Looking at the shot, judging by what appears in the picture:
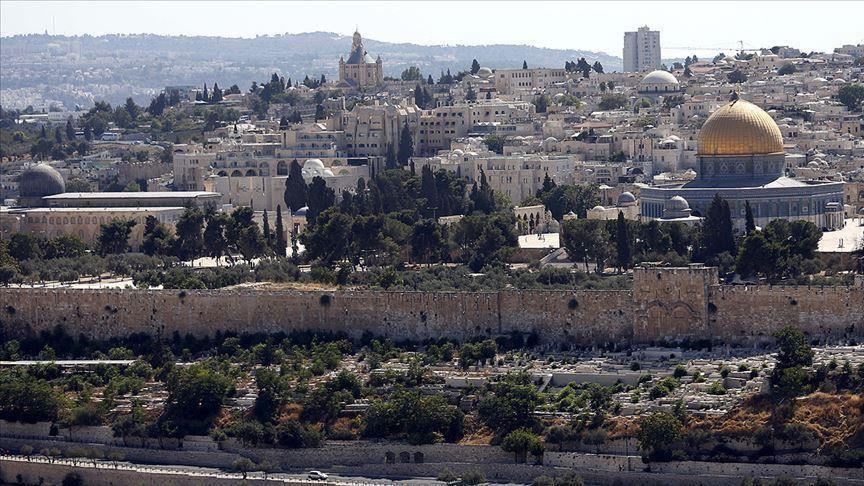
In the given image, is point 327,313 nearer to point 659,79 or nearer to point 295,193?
point 295,193

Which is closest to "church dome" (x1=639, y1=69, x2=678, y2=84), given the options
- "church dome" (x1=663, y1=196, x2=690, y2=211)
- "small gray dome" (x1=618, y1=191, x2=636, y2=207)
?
"small gray dome" (x1=618, y1=191, x2=636, y2=207)

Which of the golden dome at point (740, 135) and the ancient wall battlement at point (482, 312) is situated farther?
the golden dome at point (740, 135)

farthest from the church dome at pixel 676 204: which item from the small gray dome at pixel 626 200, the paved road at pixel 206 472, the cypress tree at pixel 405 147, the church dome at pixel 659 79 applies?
the church dome at pixel 659 79

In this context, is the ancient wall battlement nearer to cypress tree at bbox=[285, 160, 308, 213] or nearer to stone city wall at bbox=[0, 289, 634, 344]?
stone city wall at bbox=[0, 289, 634, 344]

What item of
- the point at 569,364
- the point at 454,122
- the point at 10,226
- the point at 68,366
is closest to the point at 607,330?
the point at 569,364

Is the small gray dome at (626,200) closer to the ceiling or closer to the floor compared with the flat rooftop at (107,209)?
closer to the ceiling

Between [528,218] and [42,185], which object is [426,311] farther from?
[42,185]

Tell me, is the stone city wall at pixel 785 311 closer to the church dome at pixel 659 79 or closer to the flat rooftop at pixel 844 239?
the flat rooftop at pixel 844 239
